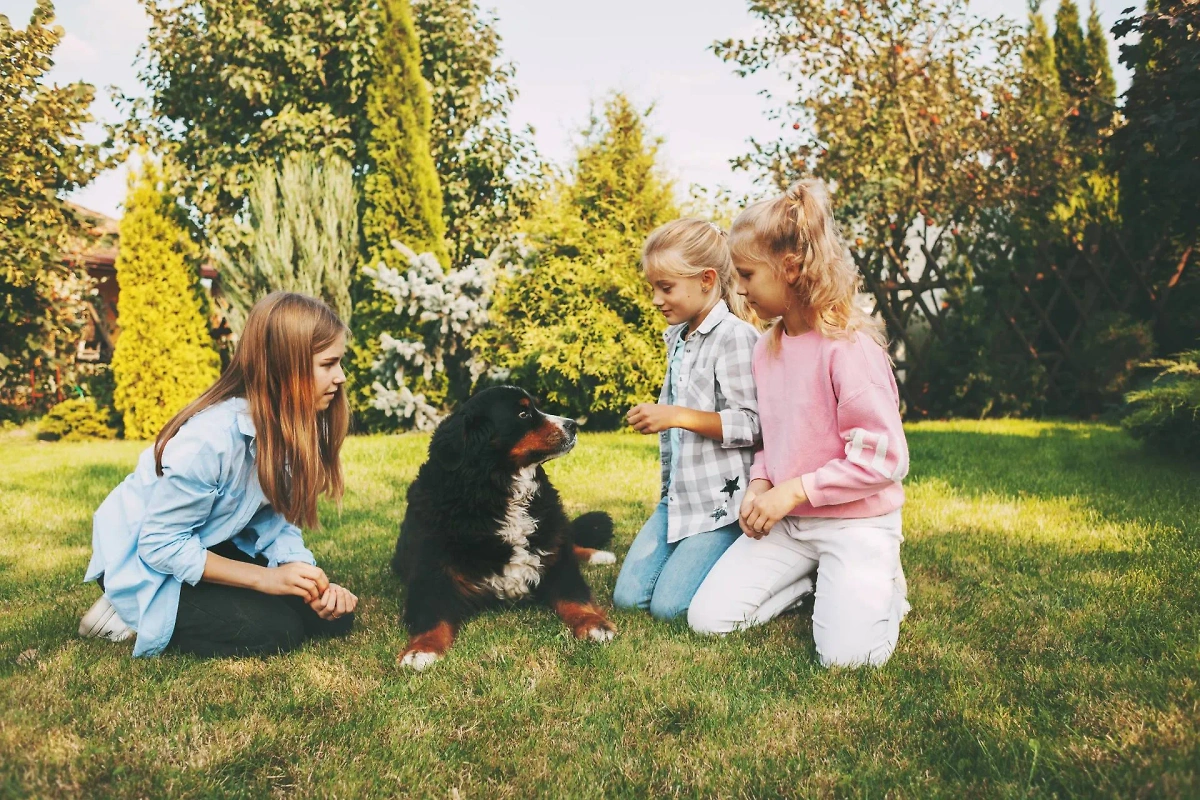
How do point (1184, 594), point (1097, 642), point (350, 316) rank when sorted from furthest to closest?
point (350, 316)
point (1184, 594)
point (1097, 642)

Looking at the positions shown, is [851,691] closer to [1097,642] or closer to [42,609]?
[1097,642]

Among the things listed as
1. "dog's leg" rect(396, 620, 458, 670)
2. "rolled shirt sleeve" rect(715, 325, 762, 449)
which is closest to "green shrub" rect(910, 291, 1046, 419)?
"rolled shirt sleeve" rect(715, 325, 762, 449)

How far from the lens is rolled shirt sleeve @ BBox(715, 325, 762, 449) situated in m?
3.15

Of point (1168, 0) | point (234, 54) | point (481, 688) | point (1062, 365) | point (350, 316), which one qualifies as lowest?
point (481, 688)

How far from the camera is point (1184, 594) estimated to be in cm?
287

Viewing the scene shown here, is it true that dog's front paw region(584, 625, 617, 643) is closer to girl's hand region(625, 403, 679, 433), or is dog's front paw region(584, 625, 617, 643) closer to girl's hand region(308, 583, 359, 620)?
girl's hand region(625, 403, 679, 433)

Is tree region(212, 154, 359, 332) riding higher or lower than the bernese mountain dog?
higher

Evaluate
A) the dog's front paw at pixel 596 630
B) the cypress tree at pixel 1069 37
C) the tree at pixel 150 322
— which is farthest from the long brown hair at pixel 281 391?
the cypress tree at pixel 1069 37

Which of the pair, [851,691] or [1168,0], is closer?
[851,691]

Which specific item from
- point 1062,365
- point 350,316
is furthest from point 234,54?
point 1062,365

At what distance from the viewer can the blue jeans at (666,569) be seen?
3061 millimetres

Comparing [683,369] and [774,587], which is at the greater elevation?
[683,369]

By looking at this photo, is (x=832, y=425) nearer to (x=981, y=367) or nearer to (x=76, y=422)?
(x=981, y=367)

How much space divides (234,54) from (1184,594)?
1336 cm
